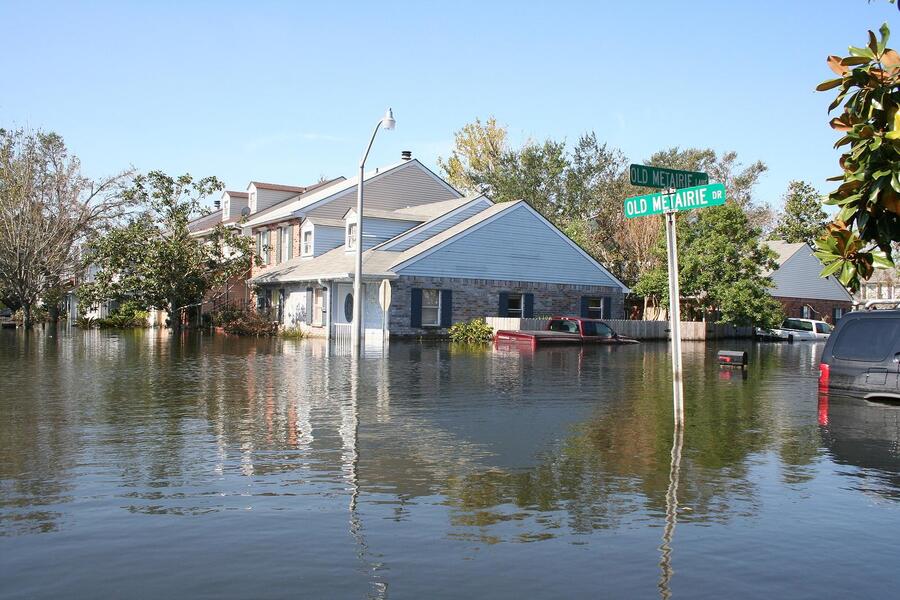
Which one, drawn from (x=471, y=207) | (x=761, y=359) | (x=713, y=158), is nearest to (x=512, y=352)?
(x=761, y=359)

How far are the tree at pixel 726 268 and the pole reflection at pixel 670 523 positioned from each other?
37.2 m

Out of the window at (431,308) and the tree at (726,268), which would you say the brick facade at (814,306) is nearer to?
the tree at (726,268)

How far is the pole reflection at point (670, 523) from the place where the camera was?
559 cm

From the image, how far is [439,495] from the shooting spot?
7.95 metres

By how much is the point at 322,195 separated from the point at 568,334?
750 inches

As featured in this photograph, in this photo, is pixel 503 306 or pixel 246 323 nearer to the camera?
pixel 503 306

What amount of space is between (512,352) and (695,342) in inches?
675

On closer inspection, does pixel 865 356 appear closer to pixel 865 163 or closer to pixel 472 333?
pixel 865 163

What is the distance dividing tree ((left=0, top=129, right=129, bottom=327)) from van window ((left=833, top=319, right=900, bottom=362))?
42.2 metres

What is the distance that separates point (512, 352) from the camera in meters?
31.6

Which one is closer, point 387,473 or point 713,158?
point 387,473

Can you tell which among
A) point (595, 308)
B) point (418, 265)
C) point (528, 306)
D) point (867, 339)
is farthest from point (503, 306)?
point (867, 339)

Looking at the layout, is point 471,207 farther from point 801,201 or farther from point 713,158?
point 713,158

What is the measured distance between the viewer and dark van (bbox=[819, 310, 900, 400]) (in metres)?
12.5
